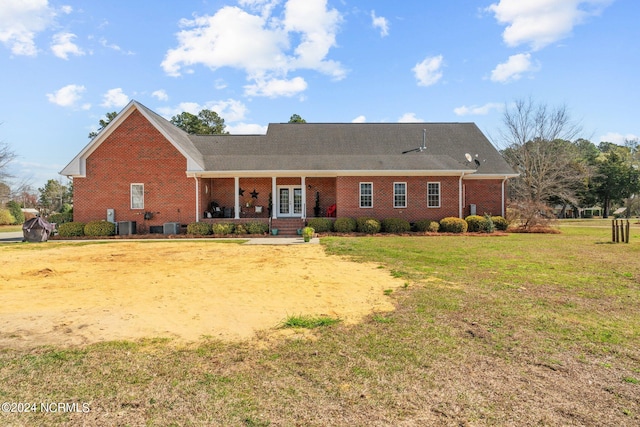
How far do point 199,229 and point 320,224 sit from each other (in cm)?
699

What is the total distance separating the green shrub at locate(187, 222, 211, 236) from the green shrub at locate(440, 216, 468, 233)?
1399 centimetres

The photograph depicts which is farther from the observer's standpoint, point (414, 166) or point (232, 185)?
point (232, 185)

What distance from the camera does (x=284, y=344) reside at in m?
4.45

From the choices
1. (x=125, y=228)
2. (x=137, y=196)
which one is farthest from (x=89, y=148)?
(x=125, y=228)

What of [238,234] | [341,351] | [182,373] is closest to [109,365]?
[182,373]

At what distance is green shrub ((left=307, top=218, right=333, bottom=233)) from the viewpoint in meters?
20.8

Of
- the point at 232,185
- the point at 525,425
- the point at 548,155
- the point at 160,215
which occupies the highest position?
the point at 548,155

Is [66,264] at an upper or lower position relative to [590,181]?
lower

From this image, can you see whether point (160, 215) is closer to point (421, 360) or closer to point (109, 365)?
point (109, 365)

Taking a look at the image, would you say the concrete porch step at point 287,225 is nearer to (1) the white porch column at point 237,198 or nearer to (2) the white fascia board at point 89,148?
(1) the white porch column at point 237,198

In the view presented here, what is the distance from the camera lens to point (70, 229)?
2023cm

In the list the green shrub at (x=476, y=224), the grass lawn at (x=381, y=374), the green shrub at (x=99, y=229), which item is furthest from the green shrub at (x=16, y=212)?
the green shrub at (x=476, y=224)

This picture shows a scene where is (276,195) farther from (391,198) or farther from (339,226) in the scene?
(391,198)

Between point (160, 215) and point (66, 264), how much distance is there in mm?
10704
